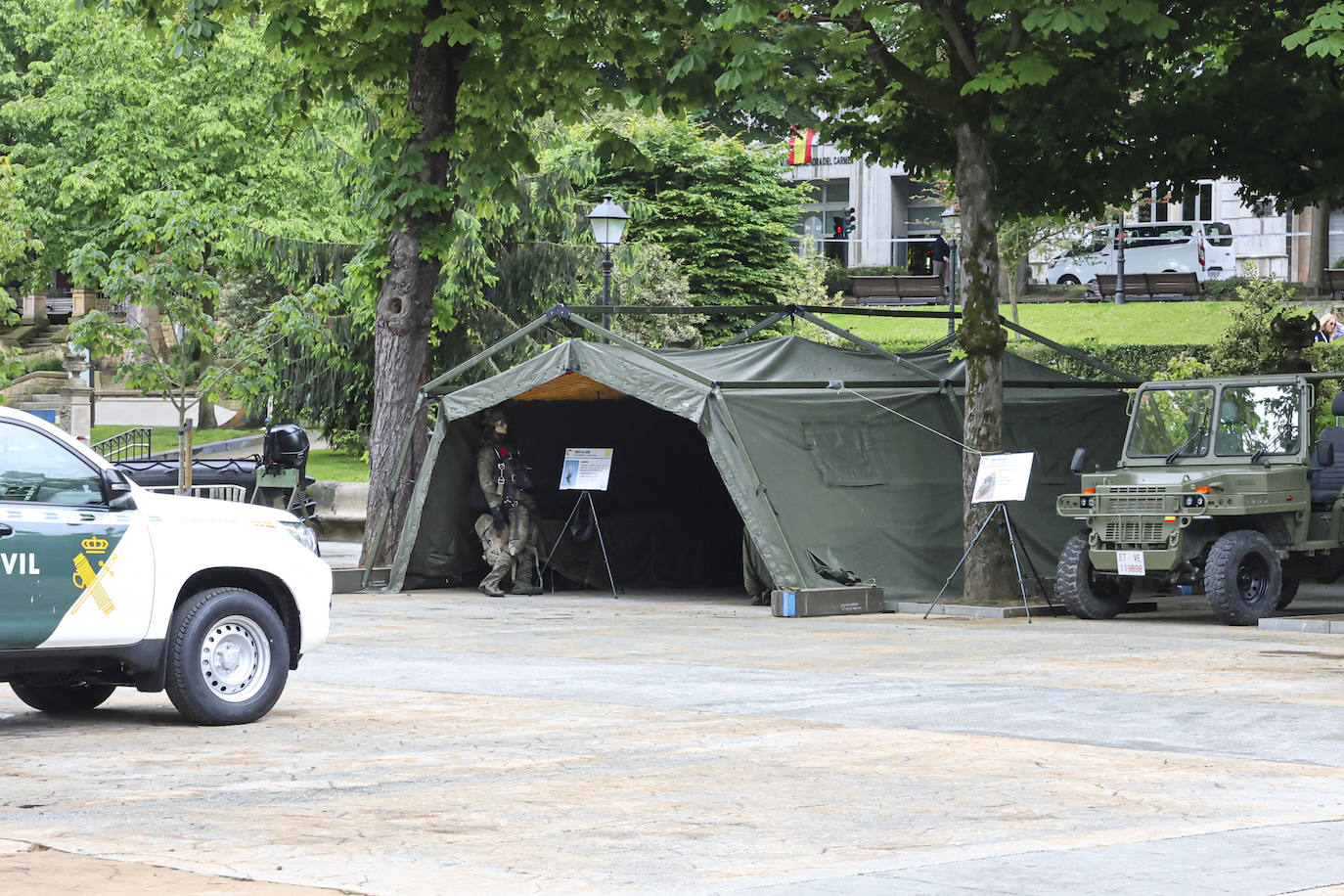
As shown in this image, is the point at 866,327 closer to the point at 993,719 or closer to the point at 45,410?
the point at 45,410

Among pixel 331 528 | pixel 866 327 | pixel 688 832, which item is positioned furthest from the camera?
pixel 866 327

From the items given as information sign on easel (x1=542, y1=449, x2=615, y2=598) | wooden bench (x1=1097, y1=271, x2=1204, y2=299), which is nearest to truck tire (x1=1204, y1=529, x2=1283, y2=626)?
information sign on easel (x1=542, y1=449, x2=615, y2=598)

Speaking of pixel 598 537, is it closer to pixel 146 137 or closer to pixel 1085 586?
pixel 1085 586

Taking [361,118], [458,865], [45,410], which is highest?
[361,118]

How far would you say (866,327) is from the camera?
56812 millimetres

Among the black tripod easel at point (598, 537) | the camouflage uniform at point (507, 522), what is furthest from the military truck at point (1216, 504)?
the camouflage uniform at point (507, 522)

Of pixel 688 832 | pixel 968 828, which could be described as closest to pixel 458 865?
pixel 688 832

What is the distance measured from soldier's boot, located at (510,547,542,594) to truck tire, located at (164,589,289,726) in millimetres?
11716

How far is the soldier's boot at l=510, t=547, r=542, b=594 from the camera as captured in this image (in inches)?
913

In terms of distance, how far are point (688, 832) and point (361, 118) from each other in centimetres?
3027

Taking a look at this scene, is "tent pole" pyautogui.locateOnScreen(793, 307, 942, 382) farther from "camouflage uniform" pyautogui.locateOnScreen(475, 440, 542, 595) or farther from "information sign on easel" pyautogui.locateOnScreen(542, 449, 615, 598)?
"camouflage uniform" pyautogui.locateOnScreen(475, 440, 542, 595)

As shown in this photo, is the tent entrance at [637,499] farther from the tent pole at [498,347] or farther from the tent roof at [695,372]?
the tent pole at [498,347]

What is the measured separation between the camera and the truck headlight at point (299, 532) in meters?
11.6

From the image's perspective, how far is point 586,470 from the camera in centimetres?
2317
